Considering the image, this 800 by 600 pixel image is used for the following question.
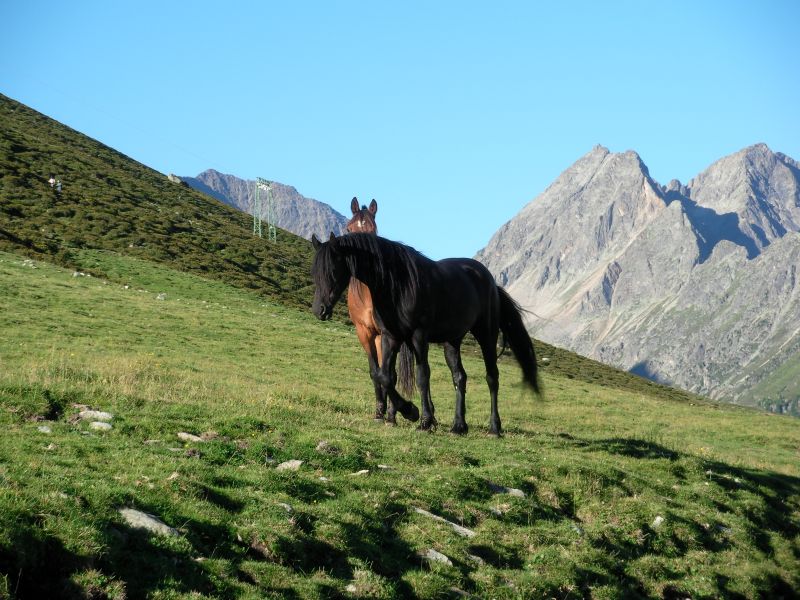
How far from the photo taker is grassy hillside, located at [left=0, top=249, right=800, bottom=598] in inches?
340

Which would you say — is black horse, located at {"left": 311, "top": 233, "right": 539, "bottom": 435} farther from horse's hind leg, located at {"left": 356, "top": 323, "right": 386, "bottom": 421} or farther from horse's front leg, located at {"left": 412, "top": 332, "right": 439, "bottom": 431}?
horse's hind leg, located at {"left": 356, "top": 323, "right": 386, "bottom": 421}

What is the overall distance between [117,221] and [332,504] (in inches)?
2537

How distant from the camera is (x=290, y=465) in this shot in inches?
498

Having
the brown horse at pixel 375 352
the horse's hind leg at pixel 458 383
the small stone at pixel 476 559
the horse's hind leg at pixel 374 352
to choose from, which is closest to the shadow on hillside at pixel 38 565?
the small stone at pixel 476 559

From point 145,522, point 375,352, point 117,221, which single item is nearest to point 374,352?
point 375,352

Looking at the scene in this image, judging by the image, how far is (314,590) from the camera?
889 centimetres

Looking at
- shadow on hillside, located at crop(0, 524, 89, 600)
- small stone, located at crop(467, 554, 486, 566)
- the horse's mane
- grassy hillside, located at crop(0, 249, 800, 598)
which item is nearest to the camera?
shadow on hillside, located at crop(0, 524, 89, 600)

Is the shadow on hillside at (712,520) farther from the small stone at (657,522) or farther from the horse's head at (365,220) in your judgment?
the horse's head at (365,220)

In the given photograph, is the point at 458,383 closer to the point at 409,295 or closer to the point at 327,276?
the point at 409,295

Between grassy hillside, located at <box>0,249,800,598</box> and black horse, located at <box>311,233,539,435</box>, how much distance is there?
3.83ft

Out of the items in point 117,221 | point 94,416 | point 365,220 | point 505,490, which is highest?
point 117,221

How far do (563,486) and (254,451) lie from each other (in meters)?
5.54

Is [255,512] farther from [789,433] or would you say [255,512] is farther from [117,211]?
[117,211]

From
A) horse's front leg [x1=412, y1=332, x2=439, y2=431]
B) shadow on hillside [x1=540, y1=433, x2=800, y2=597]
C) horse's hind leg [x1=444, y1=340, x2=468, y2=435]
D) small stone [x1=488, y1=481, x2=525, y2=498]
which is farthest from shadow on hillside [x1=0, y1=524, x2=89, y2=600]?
horse's hind leg [x1=444, y1=340, x2=468, y2=435]
